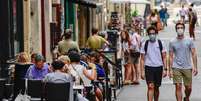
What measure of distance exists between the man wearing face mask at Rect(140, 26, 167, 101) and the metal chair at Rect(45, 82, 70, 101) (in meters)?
4.12

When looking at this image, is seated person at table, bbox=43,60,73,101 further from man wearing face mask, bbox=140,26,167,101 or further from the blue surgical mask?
the blue surgical mask

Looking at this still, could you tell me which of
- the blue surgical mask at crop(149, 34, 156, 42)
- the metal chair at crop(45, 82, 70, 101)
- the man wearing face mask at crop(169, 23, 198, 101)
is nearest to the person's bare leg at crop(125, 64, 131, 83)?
the blue surgical mask at crop(149, 34, 156, 42)

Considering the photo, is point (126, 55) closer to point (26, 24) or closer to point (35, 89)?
point (26, 24)

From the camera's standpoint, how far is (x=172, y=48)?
1583cm

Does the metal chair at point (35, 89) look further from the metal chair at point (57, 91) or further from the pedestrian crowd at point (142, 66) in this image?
the metal chair at point (57, 91)

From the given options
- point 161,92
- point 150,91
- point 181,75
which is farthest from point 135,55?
point 181,75

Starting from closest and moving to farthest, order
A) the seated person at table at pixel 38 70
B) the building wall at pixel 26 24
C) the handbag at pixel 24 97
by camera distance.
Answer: the handbag at pixel 24 97 < the seated person at table at pixel 38 70 < the building wall at pixel 26 24

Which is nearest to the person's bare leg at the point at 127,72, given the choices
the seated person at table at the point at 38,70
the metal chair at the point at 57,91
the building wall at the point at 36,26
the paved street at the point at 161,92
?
the paved street at the point at 161,92

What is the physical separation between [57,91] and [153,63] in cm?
434

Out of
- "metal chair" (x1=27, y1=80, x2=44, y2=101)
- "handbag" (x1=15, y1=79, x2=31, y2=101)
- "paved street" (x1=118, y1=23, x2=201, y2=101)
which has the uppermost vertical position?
"metal chair" (x1=27, y1=80, x2=44, y2=101)

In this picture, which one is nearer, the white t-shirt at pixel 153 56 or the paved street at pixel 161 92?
the white t-shirt at pixel 153 56

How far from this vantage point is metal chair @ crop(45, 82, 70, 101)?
39.5 ft

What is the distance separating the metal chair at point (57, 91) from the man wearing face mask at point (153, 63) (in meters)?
4.12

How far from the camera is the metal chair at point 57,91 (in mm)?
12031
